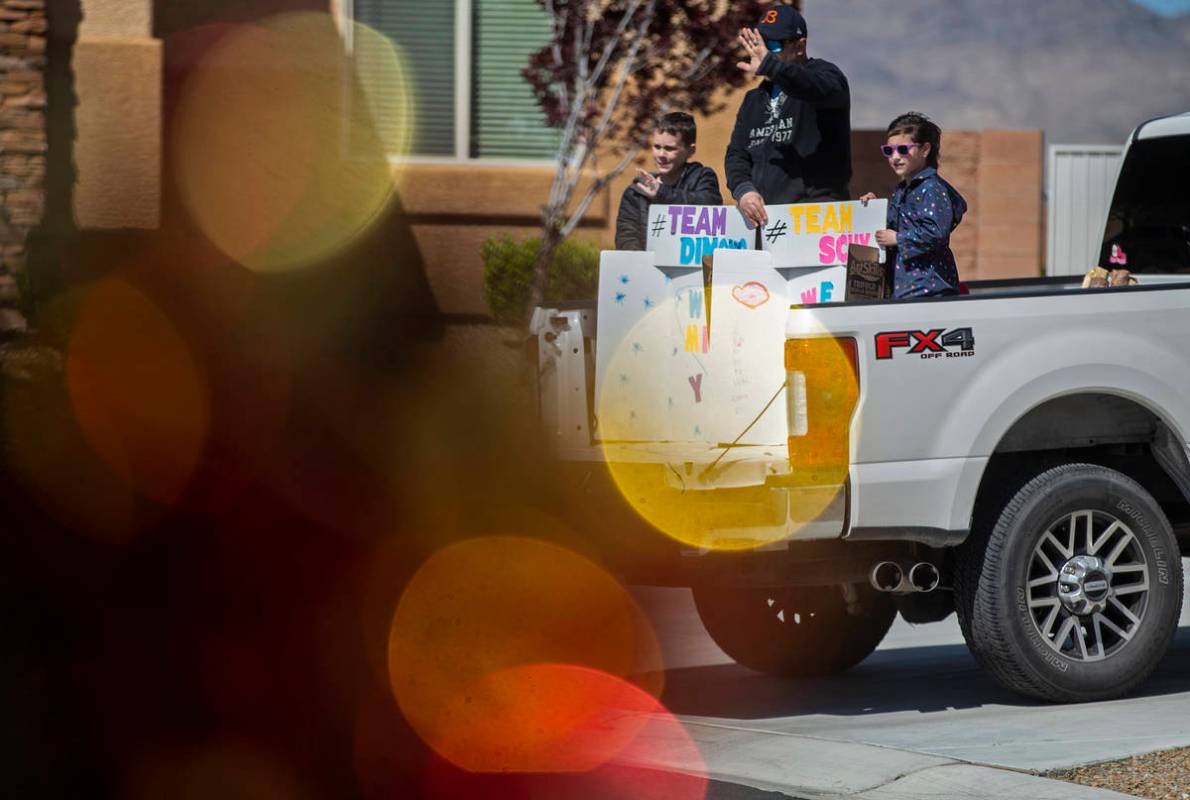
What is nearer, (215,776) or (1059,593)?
(215,776)

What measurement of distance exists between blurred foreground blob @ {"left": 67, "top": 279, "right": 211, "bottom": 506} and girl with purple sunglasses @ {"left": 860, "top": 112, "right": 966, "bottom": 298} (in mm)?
5861

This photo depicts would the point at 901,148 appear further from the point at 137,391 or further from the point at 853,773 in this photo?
the point at 137,391

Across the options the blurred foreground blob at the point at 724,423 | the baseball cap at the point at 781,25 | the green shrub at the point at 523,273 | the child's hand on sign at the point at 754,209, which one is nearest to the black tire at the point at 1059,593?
the blurred foreground blob at the point at 724,423

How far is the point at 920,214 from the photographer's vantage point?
273 inches

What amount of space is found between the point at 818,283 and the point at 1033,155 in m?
12.6

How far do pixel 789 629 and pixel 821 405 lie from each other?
1.69 m

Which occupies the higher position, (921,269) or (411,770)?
(921,269)

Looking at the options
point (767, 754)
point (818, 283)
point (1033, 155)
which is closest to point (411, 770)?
point (767, 754)

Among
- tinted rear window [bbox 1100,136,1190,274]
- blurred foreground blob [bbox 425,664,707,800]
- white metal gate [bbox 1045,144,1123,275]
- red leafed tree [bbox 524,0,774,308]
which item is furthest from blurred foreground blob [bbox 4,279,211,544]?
white metal gate [bbox 1045,144,1123,275]

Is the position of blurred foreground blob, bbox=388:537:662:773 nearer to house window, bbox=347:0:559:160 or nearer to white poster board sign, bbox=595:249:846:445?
white poster board sign, bbox=595:249:846:445

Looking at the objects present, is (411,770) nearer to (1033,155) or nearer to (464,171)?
(464,171)

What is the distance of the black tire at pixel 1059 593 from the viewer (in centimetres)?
637

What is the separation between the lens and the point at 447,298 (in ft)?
53.7

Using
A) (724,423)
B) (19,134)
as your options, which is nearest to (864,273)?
(724,423)
